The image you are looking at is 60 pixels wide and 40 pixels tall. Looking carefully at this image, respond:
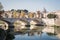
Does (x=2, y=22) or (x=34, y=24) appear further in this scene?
(x=34, y=24)

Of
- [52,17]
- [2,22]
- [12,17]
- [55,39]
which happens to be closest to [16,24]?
[12,17]

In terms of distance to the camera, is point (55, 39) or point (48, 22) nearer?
point (55, 39)

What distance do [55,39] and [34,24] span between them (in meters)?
2.04

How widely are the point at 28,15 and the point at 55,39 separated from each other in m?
2.04

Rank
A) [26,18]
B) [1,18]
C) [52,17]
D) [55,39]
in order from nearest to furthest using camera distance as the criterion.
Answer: [55,39] < [1,18] < [26,18] < [52,17]

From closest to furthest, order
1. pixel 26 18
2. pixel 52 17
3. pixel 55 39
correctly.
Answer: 1. pixel 55 39
2. pixel 26 18
3. pixel 52 17

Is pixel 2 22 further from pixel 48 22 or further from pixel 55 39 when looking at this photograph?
pixel 55 39

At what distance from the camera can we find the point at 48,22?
18.7ft

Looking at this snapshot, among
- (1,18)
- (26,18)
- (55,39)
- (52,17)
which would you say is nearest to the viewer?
(55,39)

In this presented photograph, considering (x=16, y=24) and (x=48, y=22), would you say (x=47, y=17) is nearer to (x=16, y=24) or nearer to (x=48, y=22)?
(x=48, y=22)

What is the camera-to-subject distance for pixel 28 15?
5.70 metres

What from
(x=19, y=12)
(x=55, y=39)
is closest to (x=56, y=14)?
(x=19, y=12)

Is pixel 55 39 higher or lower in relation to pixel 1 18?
lower

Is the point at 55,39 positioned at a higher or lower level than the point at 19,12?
lower
